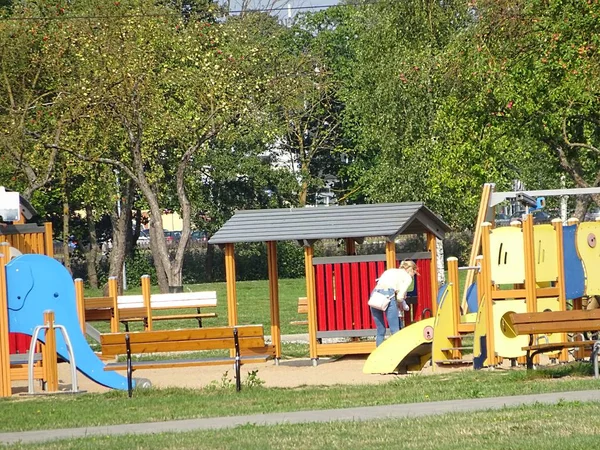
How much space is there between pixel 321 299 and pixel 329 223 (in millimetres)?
1124

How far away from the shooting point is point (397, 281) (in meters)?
17.9

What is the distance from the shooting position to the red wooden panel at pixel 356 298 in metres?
19.1

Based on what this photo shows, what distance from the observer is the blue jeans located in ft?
59.4

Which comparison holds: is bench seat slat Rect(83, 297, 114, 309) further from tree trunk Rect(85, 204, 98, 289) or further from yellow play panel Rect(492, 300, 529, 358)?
tree trunk Rect(85, 204, 98, 289)

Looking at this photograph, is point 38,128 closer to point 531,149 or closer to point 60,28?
point 60,28

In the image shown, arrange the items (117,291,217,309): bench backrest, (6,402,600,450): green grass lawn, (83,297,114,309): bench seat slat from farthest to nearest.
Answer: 1. (117,291,217,309): bench backrest
2. (83,297,114,309): bench seat slat
3. (6,402,600,450): green grass lawn

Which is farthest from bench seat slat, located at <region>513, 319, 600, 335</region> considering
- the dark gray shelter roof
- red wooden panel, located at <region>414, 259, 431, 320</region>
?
red wooden panel, located at <region>414, 259, 431, 320</region>

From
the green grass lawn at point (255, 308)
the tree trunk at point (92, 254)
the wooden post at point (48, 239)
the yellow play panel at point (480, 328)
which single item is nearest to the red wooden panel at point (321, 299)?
the yellow play panel at point (480, 328)

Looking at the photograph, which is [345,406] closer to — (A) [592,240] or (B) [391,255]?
(A) [592,240]

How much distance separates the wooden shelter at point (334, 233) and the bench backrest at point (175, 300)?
5240 millimetres

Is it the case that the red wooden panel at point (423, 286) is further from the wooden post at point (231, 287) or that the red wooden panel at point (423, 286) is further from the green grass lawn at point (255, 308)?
the green grass lawn at point (255, 308)

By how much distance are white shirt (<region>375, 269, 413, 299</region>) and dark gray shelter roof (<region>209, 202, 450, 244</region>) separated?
0.73 m

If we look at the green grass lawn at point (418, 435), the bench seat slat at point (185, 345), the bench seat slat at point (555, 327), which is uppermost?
the bench seat slat at point (555, 327)

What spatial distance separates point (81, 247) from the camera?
5312 centimetres
